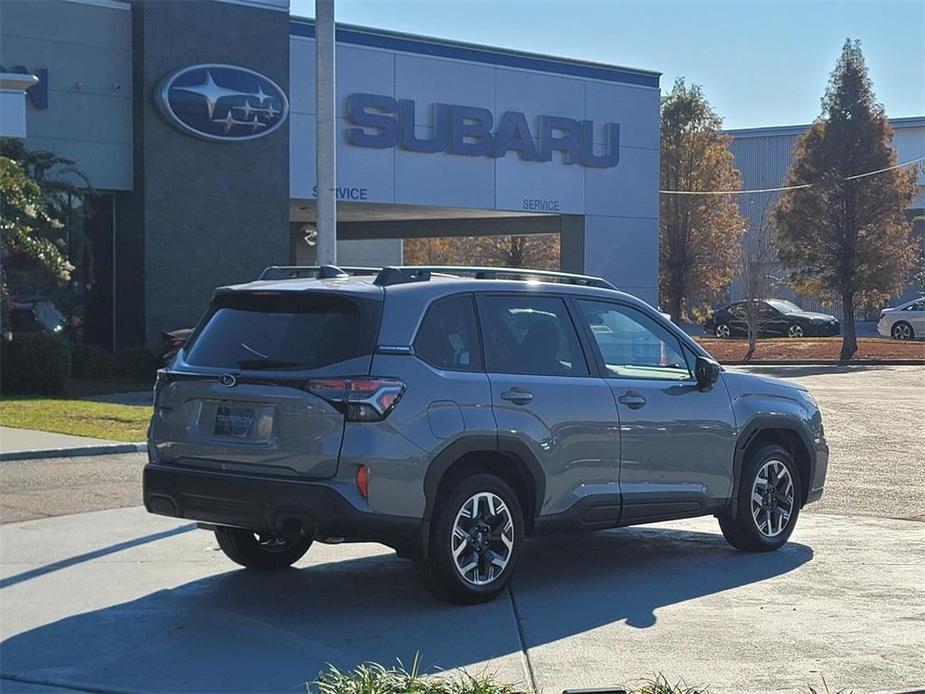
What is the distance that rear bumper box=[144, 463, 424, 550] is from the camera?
7.12m

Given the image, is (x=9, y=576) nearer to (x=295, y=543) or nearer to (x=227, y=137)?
(x=295, y=543)

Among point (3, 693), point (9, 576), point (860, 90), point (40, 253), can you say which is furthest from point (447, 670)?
point (860, 90)

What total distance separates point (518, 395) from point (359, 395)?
1092mm

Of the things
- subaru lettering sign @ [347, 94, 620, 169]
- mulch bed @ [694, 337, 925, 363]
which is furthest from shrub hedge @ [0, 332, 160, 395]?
mulch bed @ [694, 337, 925, 363]

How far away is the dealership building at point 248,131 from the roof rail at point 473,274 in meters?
16.2

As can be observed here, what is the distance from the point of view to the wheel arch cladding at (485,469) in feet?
24.4

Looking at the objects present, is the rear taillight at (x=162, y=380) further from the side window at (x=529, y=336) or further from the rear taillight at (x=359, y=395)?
the side window at (x=529, y=336)

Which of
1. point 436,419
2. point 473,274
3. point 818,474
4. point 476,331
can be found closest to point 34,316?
point 473,274

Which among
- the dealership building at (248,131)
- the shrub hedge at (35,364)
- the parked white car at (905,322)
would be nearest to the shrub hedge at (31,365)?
the shrub hedge at (35,364)

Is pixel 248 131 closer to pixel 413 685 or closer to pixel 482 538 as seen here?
pixel 482 538

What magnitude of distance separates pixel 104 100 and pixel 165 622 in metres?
19.1

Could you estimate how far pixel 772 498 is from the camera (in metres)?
9.54

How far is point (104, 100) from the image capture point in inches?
979

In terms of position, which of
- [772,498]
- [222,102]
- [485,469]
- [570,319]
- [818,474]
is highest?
[222,102]
